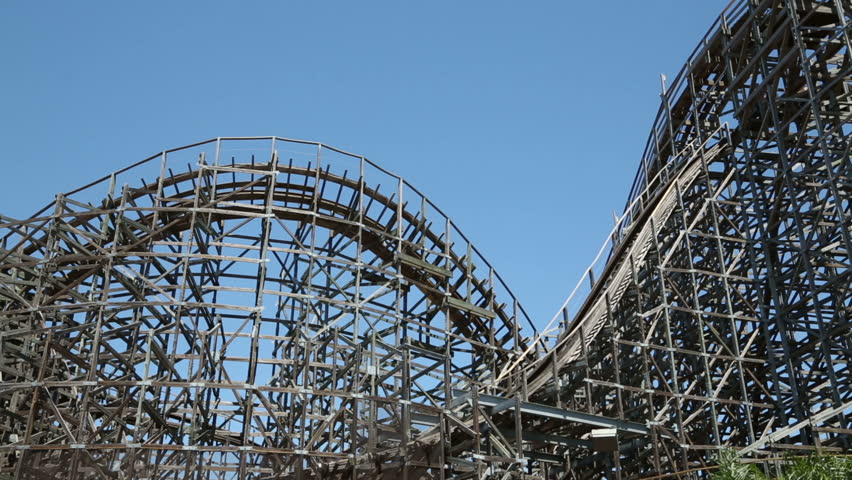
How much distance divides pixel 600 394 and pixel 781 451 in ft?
14.8

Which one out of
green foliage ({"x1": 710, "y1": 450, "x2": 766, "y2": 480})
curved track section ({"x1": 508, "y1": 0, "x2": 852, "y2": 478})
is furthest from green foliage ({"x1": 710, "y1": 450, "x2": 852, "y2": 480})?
curved track section ({"x1": 508, "y1": 0, "x2": 852, "y2": 478})

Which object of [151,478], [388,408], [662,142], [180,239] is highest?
[662,142]

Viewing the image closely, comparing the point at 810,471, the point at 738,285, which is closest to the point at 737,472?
the point at 810,471

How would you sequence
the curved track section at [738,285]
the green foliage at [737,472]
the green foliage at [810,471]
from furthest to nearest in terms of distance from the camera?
the curved track section at [738,285] → the green foliage at [737,472] → the green foliage at [810,471]

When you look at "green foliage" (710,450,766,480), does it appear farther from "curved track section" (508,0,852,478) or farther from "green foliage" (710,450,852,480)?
"curved track section" (508,0,852,478)

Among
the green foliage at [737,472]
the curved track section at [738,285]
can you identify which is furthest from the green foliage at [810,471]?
the curved track section at [738,285]

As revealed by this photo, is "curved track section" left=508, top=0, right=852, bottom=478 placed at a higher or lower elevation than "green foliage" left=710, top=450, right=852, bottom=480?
higher

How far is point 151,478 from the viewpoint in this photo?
21094mm

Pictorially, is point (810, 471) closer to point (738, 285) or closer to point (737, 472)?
point (737, 472)

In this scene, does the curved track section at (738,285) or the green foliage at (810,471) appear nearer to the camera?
the green foliage at (810,471)

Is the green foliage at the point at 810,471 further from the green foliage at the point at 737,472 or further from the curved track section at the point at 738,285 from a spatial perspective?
the curved track section at the point at 738,285

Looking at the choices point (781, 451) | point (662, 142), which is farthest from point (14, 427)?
point (662, 142)

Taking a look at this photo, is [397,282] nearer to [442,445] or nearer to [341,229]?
[341,229]

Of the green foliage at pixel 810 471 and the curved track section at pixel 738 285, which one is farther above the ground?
the curved track section at pixel 738 285
